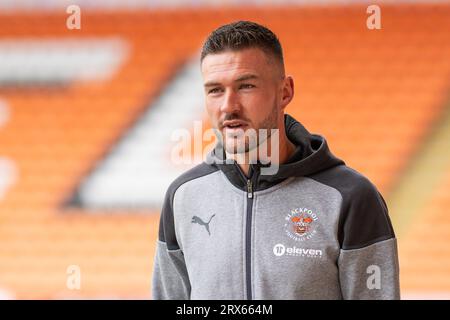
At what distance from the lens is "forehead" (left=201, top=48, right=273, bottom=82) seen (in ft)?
4.10

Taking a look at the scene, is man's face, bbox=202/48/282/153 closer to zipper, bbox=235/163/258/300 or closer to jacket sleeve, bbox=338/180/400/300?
zipper, bbox=235/163/258/300

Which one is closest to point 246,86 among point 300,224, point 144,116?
point 300,224

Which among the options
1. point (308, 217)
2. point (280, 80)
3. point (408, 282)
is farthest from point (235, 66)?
point (408, 282)

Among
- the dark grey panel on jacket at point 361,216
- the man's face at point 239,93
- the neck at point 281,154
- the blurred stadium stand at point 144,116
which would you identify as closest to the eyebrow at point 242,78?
the man's face at point 239,93

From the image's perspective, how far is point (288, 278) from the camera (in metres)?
1.25

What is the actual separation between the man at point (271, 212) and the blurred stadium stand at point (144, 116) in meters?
2.92

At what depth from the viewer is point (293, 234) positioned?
1.27 metres

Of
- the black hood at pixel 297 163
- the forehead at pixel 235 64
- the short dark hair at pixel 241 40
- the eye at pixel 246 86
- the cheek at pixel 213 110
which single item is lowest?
the black hood at pixel 297 163

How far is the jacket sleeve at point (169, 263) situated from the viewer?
1405mm

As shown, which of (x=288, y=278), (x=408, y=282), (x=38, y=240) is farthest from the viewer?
(x=38, y=240)

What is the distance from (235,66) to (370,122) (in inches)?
131

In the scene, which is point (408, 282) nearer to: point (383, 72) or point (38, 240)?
point (383, 72)

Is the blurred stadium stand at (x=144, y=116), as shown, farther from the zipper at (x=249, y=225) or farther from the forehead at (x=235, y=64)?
the forehead at (x=235, y=64)

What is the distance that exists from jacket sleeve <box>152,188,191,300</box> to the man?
4cm
